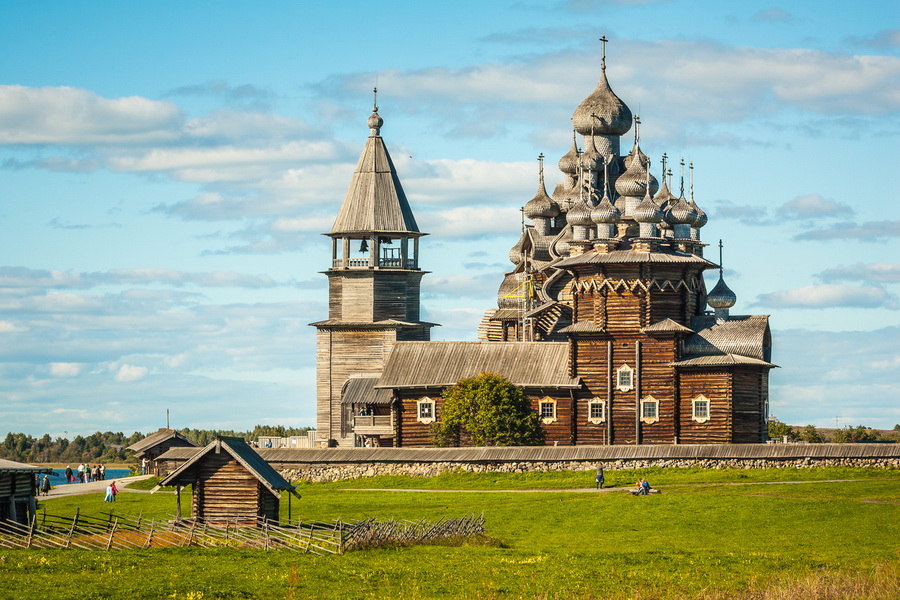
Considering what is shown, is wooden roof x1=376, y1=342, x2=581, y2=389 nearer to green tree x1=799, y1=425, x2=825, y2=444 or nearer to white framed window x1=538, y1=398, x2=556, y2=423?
white framed window x1=538, y1=398, x2=556, y2=423

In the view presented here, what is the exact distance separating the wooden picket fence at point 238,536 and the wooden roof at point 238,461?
3.44ft

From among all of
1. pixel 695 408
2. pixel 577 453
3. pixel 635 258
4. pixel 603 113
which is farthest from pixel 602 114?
pixel 577 453

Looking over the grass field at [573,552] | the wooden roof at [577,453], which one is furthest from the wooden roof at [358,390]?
the grass field at [573,552]

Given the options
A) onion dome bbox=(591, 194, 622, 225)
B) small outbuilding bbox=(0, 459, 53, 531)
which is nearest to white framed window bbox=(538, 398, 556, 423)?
onion dome bbox=(591, 194, 622, 225)

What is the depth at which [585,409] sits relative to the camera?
64750mm

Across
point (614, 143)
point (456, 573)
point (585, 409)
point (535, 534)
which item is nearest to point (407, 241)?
point (614, 143)

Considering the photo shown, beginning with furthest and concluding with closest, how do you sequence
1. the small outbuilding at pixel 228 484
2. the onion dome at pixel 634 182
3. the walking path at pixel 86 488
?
the onion dome at pixel 634 182, the walking path at pixel 86 488, the small outbuilding at pixel 228 484

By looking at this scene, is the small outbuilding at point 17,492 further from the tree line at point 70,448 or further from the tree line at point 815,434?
the tree line at point 70,448

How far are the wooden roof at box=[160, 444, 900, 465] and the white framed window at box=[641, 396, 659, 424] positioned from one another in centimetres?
465

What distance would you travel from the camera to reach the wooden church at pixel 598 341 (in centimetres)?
6328

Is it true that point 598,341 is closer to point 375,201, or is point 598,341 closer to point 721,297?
point 721,297

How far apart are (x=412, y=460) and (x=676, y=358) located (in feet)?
37.6

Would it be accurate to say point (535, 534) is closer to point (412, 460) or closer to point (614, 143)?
point (412, 460)

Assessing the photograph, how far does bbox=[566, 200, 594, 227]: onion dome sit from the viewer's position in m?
69.1
